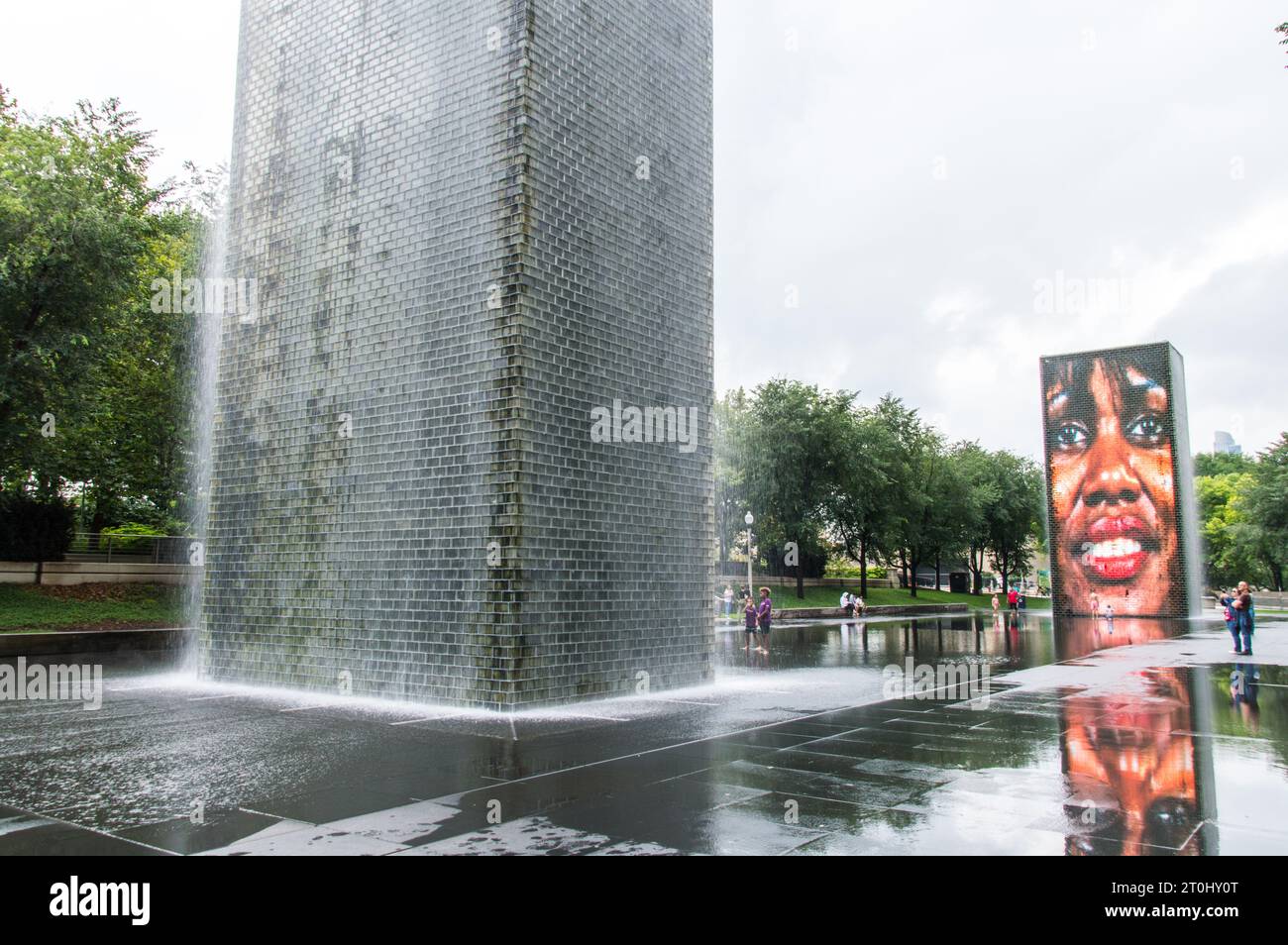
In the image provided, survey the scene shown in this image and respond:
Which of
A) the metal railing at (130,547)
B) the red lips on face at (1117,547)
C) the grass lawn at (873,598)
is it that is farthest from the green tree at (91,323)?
the red lips on face at (1117,547)

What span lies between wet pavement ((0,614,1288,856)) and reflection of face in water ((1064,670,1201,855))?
0.03m

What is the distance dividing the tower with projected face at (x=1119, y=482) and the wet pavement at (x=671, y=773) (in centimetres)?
3221

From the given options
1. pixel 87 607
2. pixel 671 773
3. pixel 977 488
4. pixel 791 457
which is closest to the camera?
pixel 671 773

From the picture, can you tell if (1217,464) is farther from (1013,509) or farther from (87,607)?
(87,607)

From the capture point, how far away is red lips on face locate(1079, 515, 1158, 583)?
145 feet

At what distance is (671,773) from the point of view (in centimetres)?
821

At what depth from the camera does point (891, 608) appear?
52.9 metres

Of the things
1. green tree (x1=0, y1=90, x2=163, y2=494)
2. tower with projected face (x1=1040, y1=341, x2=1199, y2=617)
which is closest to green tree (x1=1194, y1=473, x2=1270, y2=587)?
tower with projected face (x1=1040, y1=341, x2=1199, y2=617)

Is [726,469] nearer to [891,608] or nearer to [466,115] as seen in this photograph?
[891,608]

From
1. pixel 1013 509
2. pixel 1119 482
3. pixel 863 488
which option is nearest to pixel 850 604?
pixel 863 488

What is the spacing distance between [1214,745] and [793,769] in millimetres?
4969

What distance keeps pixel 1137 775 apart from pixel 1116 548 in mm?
41648
